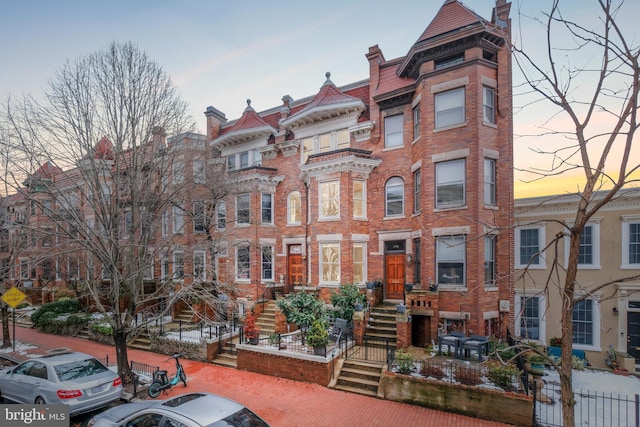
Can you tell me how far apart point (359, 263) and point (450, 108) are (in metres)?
8.50

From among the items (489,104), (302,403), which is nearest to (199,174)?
(302,403)

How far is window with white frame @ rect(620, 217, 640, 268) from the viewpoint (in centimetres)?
1320

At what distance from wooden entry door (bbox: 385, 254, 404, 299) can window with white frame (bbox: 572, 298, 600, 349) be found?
7.47 m

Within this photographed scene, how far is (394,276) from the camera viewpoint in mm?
16125

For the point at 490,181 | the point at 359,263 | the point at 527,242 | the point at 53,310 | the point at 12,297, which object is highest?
the point at 490,181

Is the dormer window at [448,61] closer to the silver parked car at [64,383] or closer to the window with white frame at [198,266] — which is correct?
the window with white frame at [198,266]

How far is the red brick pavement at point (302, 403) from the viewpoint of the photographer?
8.44 metres

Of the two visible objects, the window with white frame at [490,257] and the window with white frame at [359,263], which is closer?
the window with white frame at [490,257]

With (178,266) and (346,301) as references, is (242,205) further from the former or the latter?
(346,301)

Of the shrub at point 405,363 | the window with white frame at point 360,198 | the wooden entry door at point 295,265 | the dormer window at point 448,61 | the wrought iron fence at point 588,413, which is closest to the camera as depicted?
the wrought iron fence at point 588,413

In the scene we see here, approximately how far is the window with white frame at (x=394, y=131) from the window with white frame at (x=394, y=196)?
1842mm

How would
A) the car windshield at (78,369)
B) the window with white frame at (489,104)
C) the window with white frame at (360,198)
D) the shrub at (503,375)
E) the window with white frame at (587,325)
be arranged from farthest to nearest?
1. the window with white frame at (360,198)
2. the window with white frame at (587,325)
3. the window with white frame at (489,104)
4. the car windshield at (78,369)
5. the shrub at (503,375)

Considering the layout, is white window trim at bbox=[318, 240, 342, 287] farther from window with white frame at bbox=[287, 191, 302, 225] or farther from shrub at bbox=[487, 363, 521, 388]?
shrub at bbox=[487, 363, 521, 388]

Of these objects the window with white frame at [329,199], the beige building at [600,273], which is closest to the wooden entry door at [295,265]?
the window with white frame at [329,199]
